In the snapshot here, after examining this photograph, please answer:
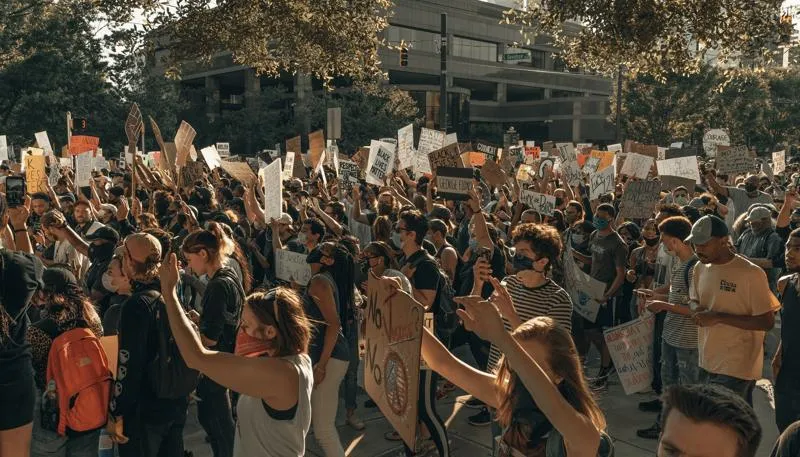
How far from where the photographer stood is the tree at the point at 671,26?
29.5 feet

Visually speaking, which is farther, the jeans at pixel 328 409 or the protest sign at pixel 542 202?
the protest sign at pixel 542 202

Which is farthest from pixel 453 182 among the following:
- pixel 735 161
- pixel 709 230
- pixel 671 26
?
pixel 735 161

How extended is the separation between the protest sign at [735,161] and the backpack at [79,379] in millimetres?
13517

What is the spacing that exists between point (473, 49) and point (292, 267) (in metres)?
69.9

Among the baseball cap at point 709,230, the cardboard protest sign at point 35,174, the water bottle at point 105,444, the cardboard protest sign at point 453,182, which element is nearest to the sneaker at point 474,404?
the baseball cap at point 709,230

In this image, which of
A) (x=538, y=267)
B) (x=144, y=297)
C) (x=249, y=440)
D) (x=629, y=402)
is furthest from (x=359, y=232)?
(x=249, y=440)

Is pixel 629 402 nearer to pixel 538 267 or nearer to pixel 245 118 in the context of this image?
pixel 538 267

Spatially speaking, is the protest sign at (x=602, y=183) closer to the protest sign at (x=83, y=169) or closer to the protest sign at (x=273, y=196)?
the protest sign at (x=273, y=196)

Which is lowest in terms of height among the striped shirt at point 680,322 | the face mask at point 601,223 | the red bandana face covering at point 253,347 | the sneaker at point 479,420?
the sneaker at point 479,420

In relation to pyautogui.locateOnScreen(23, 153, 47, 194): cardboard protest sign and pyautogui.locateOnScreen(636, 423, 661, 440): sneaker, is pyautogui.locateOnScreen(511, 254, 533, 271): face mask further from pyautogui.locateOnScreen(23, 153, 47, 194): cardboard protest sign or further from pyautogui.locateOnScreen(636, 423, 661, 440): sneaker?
pyautogui.locateOnScreen(23, 153, 47, 194): cardboard protest sign

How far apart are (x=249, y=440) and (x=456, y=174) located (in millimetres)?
6341

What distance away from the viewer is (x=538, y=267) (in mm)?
4941

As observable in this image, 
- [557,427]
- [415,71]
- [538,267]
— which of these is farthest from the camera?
[415,71]

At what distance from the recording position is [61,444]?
410cm
